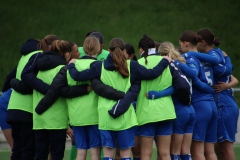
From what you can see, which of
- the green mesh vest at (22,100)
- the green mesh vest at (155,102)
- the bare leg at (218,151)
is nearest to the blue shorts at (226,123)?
the bare leg at (218,151)

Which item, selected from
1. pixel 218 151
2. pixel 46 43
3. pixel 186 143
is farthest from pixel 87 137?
pixel 218 151

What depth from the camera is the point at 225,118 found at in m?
10.6

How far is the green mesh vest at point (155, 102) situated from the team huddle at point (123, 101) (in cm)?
1

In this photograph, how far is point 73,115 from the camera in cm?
968

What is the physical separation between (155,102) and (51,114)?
151 centimetres

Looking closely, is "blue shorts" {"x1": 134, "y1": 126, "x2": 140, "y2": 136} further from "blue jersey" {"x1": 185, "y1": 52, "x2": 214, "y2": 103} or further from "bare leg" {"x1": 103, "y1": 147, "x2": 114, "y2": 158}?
"blue jersey" {"x1": 185, "y1": 52, "x2": 214, "y2": 103}

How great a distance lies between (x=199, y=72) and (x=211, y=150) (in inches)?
46.5

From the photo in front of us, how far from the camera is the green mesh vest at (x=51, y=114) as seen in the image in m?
9.88

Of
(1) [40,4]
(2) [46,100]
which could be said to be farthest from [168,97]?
(1) [40,4]

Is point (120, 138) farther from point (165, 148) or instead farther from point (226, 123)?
point (226, 123)

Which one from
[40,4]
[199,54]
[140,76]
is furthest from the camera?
[40,4]

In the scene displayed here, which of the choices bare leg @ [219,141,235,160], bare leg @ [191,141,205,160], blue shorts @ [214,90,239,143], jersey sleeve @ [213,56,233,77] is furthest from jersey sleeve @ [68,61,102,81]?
bare leg @ [219,141,235,160]

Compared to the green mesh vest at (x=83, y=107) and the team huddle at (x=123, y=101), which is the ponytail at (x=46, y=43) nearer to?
the team huddle at (x=123, y=101)

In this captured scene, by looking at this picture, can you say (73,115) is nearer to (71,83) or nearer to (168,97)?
(71,83)
